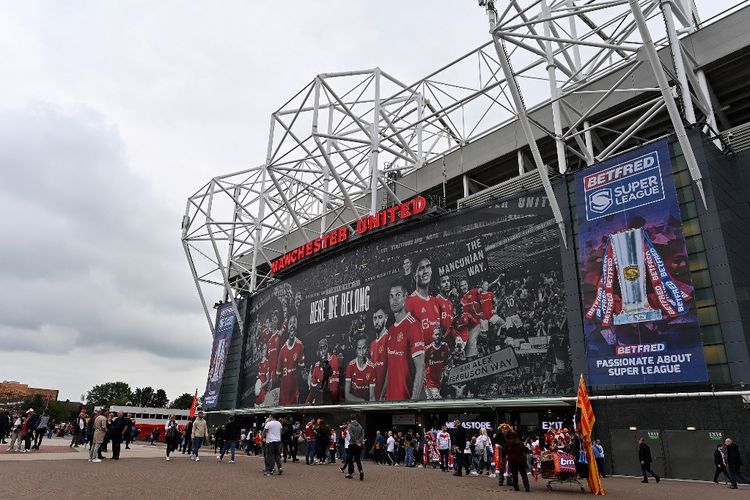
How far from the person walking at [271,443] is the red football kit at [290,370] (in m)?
20.7

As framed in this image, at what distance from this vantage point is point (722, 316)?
58.5ft

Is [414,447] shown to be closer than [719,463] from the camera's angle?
No

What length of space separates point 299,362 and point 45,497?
→ 27.8 m

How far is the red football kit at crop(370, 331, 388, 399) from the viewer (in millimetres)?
29641

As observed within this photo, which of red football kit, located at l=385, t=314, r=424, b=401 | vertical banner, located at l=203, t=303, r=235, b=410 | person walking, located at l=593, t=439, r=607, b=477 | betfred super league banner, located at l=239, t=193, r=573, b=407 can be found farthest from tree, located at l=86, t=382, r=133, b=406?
person walking, located at l=593, t=439, r=607, b=477

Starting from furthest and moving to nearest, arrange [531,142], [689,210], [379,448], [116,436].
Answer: [379,448] → [531,142] → [689,210] → [116,436]

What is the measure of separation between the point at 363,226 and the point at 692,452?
21.4 m

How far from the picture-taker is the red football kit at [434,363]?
26.2 metres

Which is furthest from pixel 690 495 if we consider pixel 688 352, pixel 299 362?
pixel 299 362

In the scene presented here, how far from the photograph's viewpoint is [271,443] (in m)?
15.1

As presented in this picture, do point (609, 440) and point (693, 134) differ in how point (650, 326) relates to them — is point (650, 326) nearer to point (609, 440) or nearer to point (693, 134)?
point (609, 440)

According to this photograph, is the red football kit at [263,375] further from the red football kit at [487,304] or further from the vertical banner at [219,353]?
the red football kit at [487,304]

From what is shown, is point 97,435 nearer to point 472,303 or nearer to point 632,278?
point 472,303

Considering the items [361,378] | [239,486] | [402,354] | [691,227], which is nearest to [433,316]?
[402,354]
